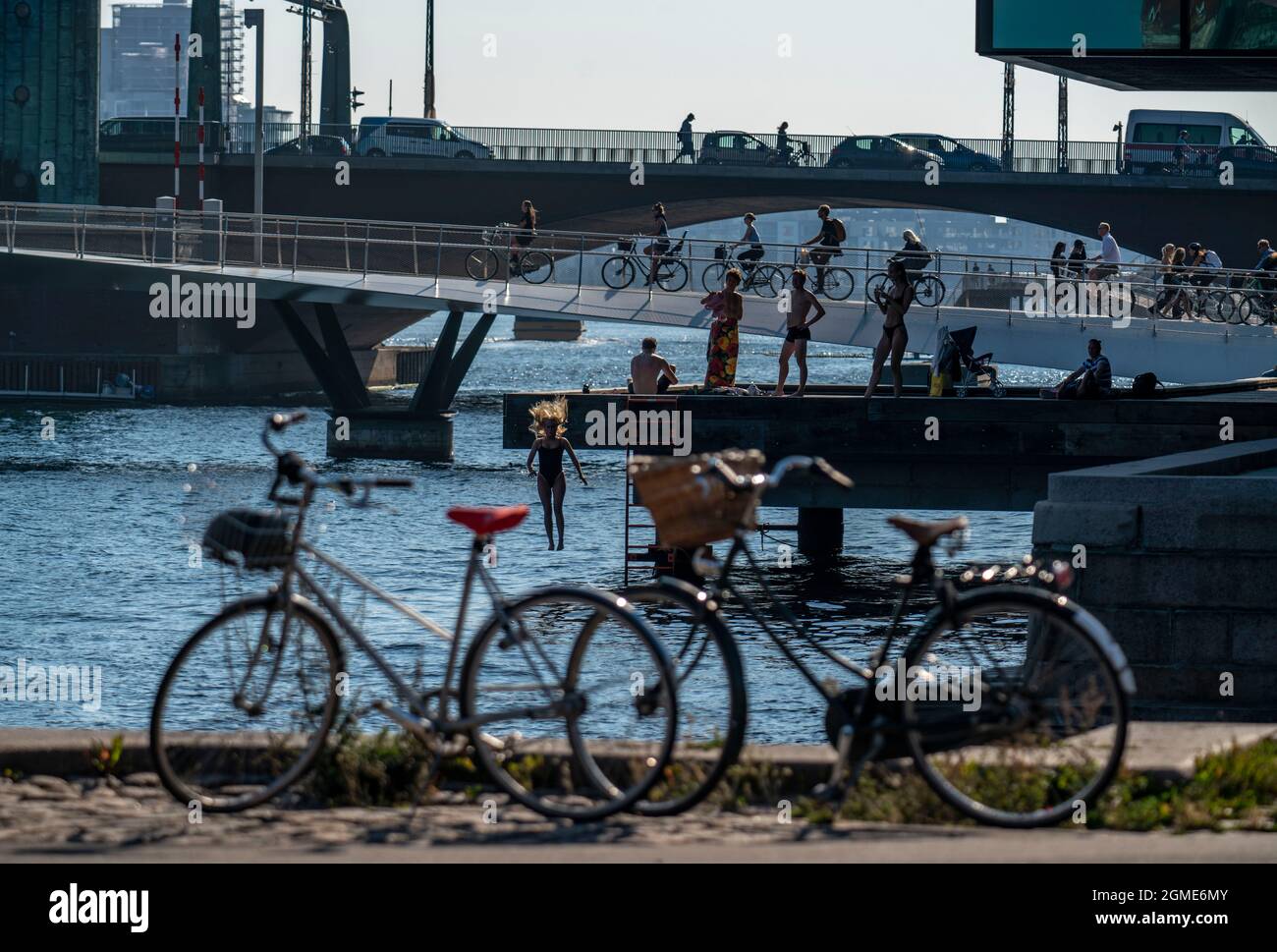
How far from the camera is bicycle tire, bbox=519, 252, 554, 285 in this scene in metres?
37.6

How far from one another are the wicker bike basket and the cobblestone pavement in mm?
857

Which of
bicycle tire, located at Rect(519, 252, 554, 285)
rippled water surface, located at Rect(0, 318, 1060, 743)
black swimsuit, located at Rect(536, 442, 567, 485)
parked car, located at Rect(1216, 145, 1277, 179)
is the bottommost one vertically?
rippled water surface, located at Rect(0, 318, 1060, 743)

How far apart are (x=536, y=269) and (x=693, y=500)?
32.5m

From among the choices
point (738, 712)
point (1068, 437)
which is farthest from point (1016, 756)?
point (1068, 437)

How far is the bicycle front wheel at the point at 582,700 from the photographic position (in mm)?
5645

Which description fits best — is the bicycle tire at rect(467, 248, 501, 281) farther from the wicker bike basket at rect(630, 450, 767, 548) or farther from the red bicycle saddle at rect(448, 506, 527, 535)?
the wicker bike basket at rect(630, 450, 767, 548)

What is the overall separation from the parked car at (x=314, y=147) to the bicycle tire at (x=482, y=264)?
23.0m

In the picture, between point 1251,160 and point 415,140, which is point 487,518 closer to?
point 1251,160

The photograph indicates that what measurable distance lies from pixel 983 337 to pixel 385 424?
13889 mm

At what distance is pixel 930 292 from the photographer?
33.7 m

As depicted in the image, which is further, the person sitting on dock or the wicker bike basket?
the person sitting on dock

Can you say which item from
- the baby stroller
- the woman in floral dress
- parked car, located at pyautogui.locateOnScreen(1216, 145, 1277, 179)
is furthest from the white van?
the woman in floral dress

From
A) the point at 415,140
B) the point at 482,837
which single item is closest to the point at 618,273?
the point at 415,140

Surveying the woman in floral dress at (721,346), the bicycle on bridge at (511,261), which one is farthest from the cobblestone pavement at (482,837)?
the bicycle on bridge at (511,261)
